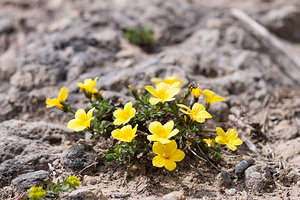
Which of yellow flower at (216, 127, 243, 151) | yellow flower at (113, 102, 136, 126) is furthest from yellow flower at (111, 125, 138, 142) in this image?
yellow flower at (216, 127, 243, 151)

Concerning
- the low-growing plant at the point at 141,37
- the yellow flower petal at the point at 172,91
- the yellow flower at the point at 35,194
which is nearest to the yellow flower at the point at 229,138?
the yellow flower petal at the point at 172,91

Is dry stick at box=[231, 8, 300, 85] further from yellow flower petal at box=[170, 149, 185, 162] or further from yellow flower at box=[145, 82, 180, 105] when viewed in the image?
yellow flower petal at box=[170, 149, 185, 162]

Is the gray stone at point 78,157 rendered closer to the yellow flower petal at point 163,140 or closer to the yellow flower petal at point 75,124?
the yellow flower petal at point 75,124

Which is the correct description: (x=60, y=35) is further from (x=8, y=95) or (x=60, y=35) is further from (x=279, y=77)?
(x=279, y=77)

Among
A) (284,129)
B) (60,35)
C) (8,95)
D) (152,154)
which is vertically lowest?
(284,129)

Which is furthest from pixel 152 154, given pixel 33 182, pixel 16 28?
pixel 16 28

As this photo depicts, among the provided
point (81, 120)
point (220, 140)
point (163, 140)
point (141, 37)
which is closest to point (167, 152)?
point (163, 140)

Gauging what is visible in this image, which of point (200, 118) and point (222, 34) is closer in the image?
point (200, 118)
